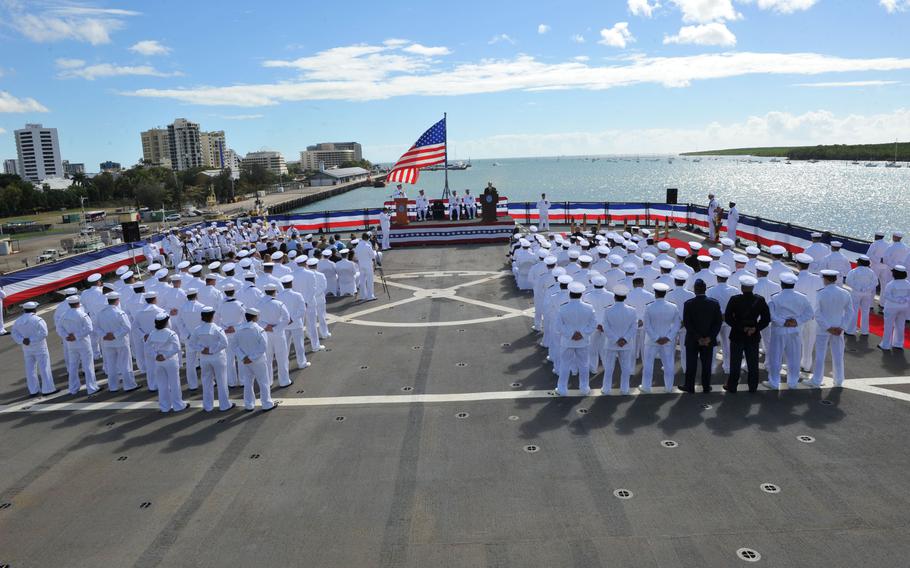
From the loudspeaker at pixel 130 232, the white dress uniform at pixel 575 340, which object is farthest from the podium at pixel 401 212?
the white dress uniform at pixel 575 340

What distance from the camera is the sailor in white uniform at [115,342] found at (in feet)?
32.4

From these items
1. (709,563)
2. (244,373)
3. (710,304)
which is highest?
(710,304)

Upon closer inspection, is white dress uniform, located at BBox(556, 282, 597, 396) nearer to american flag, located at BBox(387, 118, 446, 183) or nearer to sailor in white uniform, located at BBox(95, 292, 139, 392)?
sailor in white uniform, located at BBox(95, 292, 139, 392)

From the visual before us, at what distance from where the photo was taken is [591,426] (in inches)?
314

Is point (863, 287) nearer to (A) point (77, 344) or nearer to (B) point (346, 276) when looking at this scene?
(B) point (346, 276)

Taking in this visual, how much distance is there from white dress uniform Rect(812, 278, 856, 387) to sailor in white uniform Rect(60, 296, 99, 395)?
39.9 feet

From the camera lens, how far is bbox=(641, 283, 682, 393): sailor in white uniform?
29.5 ft

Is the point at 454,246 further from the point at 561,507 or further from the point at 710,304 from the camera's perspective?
the point at 561,507

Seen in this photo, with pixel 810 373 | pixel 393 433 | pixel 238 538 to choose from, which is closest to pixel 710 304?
pixel 810 373

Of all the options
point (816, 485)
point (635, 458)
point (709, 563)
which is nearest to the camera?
point (709, 563)

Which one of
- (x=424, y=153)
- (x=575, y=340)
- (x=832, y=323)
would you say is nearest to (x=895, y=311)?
(x=832, y=323)

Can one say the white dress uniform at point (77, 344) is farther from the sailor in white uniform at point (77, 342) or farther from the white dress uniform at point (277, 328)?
the white dress uniform at point (277, 328)

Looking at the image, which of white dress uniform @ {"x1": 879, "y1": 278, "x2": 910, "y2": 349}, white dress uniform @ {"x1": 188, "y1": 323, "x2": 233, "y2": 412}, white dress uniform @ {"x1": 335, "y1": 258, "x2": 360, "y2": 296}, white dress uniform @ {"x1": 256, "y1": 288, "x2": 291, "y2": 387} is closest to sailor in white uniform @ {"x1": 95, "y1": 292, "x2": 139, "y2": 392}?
white dress uniform @ {"x1": 188, "y1": 323, "x2": 233, "y2": 412}

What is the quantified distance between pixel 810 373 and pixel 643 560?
21.1 feet
